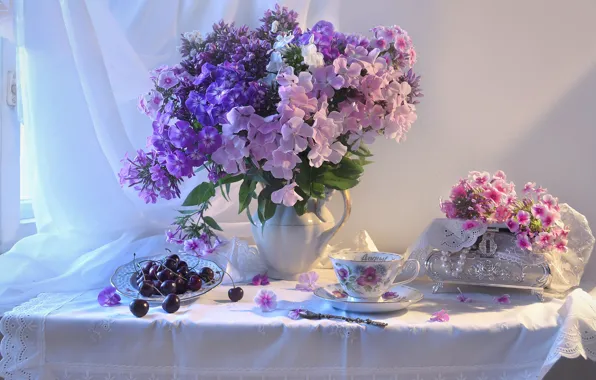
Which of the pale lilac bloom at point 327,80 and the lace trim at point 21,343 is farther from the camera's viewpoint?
the pale lilac bloom at point 327,80

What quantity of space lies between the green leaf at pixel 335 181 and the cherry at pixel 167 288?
0.34 meters

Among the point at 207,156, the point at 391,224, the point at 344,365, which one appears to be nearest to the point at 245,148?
the point at 207,156

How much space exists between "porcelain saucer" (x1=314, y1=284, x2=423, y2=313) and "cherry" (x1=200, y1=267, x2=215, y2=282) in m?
0.19

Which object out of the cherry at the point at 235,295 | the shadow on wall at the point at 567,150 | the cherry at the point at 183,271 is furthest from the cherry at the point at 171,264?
the shadow on wall at the point at 567,150

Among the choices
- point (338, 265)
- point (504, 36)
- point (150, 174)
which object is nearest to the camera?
point (338, 265)

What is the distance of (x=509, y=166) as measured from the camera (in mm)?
1358

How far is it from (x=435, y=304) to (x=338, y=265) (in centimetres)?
19

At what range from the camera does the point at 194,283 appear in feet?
3.18

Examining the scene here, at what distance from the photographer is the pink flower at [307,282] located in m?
1.06

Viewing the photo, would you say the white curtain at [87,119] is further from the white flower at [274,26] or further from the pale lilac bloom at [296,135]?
the pale lilac bloom at [296,135]

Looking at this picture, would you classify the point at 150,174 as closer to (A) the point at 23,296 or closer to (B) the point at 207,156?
(B) the point at 207,156

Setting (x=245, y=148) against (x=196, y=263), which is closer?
(x=245, y=148)

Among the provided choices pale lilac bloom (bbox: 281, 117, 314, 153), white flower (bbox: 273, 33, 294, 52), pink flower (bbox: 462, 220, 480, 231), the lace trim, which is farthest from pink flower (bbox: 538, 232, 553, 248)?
the lace trim

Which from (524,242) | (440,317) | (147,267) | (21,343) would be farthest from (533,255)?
(21,343)
